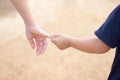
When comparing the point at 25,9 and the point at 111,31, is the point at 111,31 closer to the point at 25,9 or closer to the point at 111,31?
the point at 111,31

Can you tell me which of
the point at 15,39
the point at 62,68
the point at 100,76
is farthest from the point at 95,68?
the point at 15,39

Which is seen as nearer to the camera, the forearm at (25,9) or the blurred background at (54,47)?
the forearm at (25,9)

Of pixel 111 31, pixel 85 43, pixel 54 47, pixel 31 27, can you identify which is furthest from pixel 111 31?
pixel 54 47

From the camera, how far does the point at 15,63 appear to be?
1375 millimetres

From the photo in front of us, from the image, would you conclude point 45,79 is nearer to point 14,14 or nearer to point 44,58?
point 44,58

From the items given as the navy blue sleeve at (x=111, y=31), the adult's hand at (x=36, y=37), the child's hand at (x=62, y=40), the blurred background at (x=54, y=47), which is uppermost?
the navy blue sleeve at (x=111, y=31)

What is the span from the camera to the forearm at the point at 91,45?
2.32 ft

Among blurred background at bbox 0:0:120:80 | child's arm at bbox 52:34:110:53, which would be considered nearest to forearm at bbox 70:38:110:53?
child's arm at bbox 52:34:110:53

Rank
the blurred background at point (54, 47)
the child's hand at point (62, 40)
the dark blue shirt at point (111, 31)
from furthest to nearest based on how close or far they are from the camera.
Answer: the blurred background at point (54, 47), the child's hand at point (62, 40), the dark blue shirt at point (111, 31)

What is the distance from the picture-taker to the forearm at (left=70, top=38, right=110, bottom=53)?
0.71 metres

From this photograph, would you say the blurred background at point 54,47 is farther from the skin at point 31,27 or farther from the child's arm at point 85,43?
the child's arm at point 85,43

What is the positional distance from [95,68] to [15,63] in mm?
408

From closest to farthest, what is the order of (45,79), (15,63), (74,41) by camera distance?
(74,41)
(45,79)
(15,63)

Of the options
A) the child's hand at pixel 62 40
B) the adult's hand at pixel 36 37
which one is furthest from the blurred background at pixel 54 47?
the child's hand at pixel 62 40
